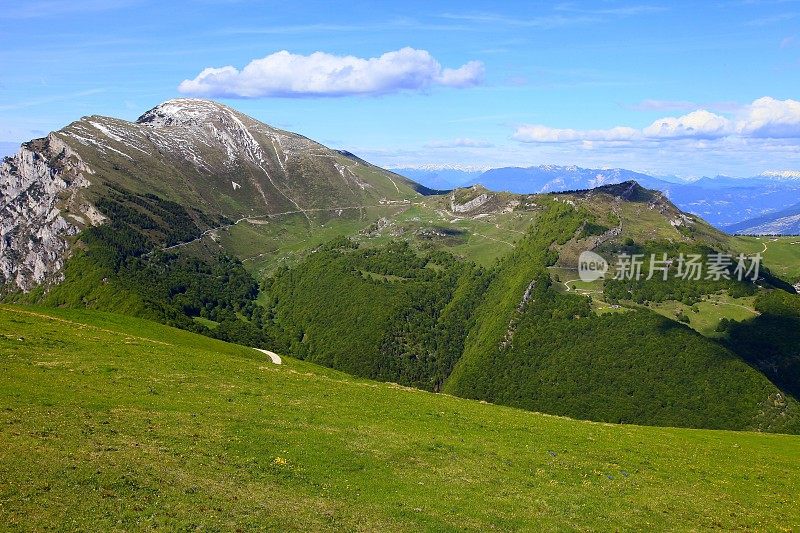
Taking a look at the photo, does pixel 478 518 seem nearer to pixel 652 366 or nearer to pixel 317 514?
pixel 317 514

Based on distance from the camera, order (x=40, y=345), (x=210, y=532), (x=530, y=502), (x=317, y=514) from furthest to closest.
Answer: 1. (x=40, y=345)
2. (x=530, y=502)
3. (x=317, y=514)
4. (x=210, y=532)

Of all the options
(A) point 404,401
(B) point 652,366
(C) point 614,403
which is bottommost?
(C) point 614,403

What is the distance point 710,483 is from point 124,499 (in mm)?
40351

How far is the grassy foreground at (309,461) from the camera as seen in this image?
30.8m

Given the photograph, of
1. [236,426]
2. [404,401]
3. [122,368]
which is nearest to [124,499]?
[236,426]

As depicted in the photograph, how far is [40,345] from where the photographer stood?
193 feet

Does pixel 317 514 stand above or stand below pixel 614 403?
above

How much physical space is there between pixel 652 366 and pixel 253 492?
182 m

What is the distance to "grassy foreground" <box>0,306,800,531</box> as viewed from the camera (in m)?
30.8

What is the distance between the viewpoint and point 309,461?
128 feet

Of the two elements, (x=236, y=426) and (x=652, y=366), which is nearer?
(x=236, y=426)

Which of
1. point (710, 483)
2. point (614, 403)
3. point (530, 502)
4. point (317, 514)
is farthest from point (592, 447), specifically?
point (614, 403)

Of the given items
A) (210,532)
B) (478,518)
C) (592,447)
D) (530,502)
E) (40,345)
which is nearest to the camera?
(210,532)

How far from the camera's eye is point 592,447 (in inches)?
2004
